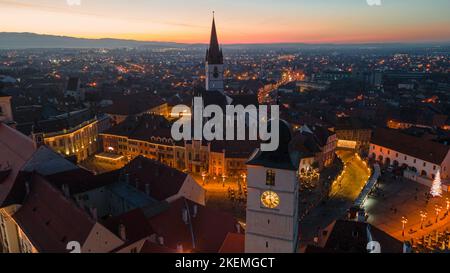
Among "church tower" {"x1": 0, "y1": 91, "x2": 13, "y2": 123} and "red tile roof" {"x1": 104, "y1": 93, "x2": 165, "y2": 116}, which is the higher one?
"church tower" {"x1": 0, "y1": 91, "x2": 13, "y2": 123}

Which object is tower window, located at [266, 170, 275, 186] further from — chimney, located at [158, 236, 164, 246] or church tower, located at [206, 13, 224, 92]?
church tower, located at [206, 13, 224, 92]

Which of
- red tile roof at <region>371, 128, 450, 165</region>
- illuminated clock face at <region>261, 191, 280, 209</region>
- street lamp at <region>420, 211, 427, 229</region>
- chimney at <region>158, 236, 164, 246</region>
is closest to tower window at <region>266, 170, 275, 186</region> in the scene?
illuminated clock face at <region>261, 191, 280, 209</region>

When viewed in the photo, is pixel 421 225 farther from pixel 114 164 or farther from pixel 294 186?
pixel 114 164

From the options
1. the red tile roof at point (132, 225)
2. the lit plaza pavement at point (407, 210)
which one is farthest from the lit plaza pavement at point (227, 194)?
the red tile roof at point (132, 225)

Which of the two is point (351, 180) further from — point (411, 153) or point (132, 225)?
point (132, 225)

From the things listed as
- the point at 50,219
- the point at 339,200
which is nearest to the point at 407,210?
the point at 339,200

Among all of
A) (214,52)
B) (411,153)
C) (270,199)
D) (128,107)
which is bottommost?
(411,153)
